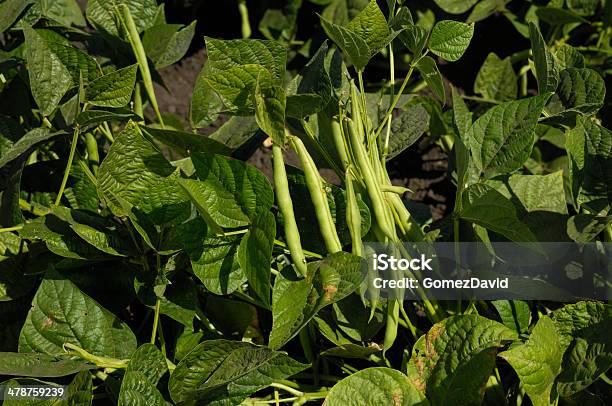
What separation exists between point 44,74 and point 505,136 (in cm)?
59

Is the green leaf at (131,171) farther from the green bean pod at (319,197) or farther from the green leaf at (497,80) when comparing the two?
the green leaf at (497,80)

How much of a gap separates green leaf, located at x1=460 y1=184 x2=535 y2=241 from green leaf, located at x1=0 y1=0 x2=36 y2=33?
2.04 feet

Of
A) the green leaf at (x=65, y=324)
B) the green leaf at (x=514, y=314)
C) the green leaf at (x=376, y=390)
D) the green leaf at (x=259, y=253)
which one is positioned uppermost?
the green leaf at (x=259, y=253)

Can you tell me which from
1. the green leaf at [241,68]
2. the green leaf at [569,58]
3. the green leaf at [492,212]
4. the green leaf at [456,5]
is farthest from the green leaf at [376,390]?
the green leaf at [456,5]

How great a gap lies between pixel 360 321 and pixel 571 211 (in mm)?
501

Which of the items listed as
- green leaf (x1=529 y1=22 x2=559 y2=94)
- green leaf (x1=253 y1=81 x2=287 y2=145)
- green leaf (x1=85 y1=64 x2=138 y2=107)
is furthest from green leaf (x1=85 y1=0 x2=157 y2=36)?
green leaf (x1=529 y1=22 x2=559 y2=94)

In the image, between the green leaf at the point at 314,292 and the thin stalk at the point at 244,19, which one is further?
the thin stalk at the point at 244,19

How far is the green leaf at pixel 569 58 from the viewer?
41.8 inches

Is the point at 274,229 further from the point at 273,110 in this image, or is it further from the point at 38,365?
the point at 38,365

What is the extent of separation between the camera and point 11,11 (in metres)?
1.00

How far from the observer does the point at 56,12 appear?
50.8 inches

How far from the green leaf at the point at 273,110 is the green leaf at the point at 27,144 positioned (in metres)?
0.29

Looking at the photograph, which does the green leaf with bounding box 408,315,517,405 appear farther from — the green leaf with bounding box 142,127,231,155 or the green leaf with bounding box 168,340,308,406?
the green leaf with bounding box 142,127,231,155

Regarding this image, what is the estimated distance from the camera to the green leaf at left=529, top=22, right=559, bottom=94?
91 cm
